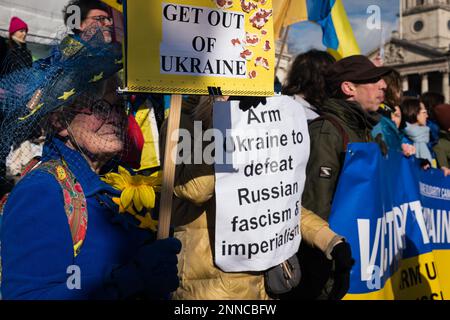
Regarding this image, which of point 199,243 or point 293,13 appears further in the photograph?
point 293,13

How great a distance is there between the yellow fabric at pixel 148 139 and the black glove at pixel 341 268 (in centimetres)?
128

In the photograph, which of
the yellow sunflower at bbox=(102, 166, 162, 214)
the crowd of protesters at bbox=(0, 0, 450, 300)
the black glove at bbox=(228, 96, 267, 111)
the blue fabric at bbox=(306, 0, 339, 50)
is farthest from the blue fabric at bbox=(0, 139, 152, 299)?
the blue fabric at bbox=(306, 0, 339, 50)

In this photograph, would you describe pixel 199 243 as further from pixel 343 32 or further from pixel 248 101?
pixel 343 32

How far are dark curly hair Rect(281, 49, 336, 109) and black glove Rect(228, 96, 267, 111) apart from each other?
1.10 m

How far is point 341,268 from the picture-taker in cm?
275

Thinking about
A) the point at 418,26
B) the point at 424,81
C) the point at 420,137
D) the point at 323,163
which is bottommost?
the point at 323,163

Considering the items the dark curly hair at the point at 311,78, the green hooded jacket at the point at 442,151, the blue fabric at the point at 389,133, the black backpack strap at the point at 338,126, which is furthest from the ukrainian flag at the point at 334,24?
the black backpack strap at the point at 338,126

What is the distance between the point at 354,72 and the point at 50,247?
95.9 inches

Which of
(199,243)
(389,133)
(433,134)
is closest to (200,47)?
(199,243)

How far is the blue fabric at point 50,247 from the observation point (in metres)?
1.76

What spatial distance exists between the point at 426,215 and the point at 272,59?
2405mm

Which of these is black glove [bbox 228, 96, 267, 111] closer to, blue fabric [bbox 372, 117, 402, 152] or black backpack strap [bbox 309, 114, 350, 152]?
black backpack strap [bbox 309, 114, 350, 152]

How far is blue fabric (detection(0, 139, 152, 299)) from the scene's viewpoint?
1760mm
